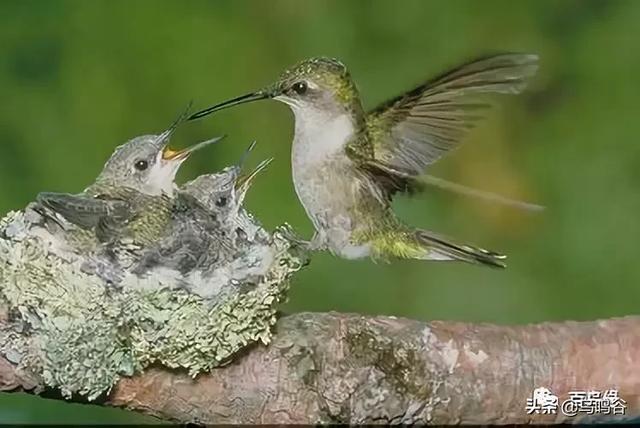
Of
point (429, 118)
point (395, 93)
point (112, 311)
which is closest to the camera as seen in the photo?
point (112, 311)

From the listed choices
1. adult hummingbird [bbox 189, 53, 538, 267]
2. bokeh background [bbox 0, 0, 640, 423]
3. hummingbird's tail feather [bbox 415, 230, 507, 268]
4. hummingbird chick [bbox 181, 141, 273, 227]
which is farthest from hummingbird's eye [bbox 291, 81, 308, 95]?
bokeh background [bbox 0, 0, 640, 423]

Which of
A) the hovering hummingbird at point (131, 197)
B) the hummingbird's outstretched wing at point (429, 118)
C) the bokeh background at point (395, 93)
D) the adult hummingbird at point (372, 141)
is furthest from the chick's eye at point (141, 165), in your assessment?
the bokeh background at point (395, 93)

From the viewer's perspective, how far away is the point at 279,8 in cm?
185

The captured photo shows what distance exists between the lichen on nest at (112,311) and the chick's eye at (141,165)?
14 cm

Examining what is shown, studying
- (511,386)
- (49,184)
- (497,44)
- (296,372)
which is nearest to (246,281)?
(296,372)

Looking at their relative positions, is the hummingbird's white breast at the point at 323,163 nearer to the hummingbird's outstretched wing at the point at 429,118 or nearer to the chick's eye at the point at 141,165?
the hummingbird's outstretched wing at the point at 429,118

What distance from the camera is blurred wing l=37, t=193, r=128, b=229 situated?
0.98 m

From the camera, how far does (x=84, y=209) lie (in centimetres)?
99

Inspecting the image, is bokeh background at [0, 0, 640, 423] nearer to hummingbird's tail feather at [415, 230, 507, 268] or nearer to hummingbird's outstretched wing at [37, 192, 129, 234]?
hummingbird's tail feather at [415, 230, 507, 268]

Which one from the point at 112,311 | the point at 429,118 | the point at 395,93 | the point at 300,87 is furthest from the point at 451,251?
the point at 395,93

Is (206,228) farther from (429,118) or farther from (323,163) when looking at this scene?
(429,118)

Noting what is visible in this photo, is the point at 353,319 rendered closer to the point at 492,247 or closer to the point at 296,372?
the point at 296,372

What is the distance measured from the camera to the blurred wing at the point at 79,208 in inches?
38.8

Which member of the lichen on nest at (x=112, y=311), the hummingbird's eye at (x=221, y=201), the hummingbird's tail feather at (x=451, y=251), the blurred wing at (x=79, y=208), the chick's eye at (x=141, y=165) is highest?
the chick's eye at (x=141, y=165)
